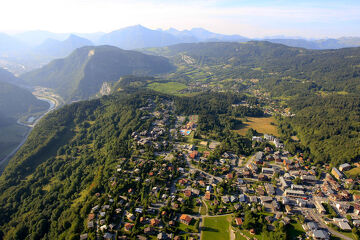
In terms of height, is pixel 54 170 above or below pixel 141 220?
below

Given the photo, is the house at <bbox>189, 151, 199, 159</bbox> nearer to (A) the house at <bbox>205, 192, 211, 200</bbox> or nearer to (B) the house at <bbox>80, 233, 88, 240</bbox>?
(A) the house at <bbox>205, 192, 211, 200</bbox>

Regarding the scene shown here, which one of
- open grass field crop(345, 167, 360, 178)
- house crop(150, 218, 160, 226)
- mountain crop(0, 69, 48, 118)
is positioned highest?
open grass field crop(345, 167, 360, 178)

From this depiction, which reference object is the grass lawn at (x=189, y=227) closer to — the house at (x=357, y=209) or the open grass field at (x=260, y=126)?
the house at (x=357, y=209)

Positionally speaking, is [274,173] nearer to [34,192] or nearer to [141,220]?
[141,220]

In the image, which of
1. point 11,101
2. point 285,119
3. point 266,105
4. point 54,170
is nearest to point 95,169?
point 54,170

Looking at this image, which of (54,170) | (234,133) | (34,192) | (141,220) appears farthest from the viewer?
(234,133)

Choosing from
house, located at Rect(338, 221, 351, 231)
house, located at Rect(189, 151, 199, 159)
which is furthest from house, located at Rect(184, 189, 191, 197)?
house, located at Rect(338, 221, 351, 231)

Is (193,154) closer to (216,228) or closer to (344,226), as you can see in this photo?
(216,228)
